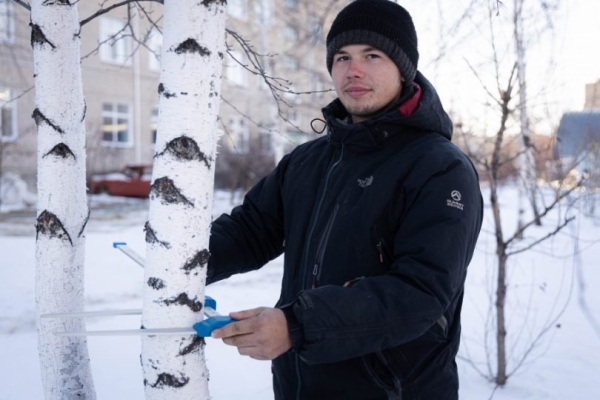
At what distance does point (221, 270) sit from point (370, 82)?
0.77 metres

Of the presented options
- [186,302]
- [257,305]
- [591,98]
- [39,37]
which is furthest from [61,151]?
[257,305]

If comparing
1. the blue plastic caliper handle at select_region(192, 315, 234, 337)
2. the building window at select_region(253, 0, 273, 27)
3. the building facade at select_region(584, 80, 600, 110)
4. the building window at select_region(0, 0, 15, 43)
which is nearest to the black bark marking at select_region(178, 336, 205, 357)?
the blue plastic caliper handle at select_region(192, 315, 234, 337)

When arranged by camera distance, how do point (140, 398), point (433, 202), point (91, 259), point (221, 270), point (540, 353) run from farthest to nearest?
point (91, 259) → point (540, 353) → point (140, 398) → point (221, 270) → point (433, 202)

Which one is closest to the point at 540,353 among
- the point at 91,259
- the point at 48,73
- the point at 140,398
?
the point at 140,398

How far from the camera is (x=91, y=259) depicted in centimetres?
677

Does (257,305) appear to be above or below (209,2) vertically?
below

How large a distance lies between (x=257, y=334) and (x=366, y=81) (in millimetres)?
866

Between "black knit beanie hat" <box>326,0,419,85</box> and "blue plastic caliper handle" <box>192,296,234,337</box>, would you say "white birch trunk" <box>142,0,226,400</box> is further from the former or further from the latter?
"black knit beanie hat" <box>326,0,419,85</box>

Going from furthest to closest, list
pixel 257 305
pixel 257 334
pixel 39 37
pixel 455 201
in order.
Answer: pixel 257 305 → pixel 39 37 → pixel 455 201 → pixel 257 334

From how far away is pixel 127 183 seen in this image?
1645cm

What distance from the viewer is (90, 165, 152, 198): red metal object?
16359 mm

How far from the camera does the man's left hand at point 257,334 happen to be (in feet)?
3.69

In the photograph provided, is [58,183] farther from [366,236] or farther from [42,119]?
[366,236]

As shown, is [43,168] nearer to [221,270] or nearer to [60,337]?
[60,337]
